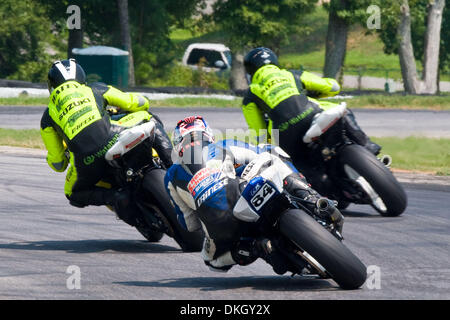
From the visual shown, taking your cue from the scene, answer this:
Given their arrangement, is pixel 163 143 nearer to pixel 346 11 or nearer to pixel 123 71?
pixel 123 71

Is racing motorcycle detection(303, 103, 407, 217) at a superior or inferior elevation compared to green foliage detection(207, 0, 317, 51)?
superior

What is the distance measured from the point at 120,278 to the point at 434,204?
5.11 metres

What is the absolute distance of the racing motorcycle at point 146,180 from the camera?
8609 millimetres

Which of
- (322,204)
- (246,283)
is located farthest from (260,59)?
(322,204)

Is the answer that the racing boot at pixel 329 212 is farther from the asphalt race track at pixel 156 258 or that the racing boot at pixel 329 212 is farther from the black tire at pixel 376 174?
the black tire at pixel 376 174

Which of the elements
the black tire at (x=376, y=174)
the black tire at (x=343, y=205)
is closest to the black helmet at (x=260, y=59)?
the black tire at (x=376, y=174)

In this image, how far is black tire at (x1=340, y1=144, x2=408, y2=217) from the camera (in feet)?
32.9

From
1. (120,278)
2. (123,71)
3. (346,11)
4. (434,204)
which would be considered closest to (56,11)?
(123,71)

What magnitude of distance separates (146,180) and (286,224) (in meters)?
2.69

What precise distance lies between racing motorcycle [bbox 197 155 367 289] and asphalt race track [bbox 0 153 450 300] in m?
0.17

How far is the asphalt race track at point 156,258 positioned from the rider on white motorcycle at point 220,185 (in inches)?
10.4

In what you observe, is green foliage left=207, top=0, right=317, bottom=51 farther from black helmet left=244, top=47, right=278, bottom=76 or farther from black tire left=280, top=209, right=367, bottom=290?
black tire left=280, top=209, right=367, bottom=290

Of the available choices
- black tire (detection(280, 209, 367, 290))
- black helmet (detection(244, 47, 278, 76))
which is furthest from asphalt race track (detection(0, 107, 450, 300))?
black helmet (detection(244, 47, 278, 76))

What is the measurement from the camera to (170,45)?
42406 mm
